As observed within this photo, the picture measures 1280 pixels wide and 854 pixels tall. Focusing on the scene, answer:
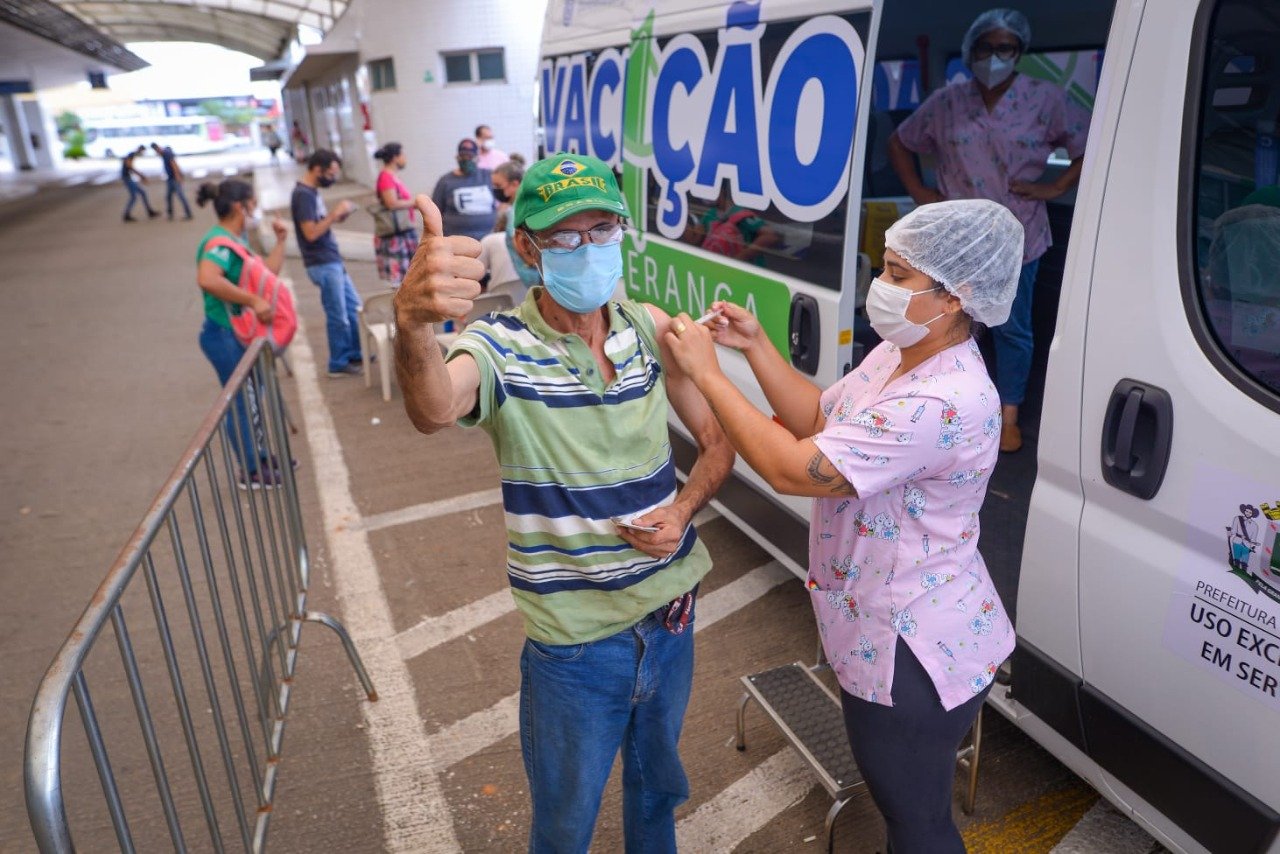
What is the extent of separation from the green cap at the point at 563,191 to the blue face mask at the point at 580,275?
0.07 metres

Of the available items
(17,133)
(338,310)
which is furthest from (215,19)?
(338,310)

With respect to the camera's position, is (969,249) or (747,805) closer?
(969,249)

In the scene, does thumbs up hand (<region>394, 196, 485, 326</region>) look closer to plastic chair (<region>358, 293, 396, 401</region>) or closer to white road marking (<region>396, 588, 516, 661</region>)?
white road marking (<region>396, 588, 516, 661</region>)

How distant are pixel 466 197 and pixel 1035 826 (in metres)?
6.71

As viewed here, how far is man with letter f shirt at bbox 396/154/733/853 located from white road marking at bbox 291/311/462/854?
0.82 m

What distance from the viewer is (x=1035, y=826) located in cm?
261

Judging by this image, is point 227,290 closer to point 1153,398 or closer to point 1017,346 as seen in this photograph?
point 1017,346

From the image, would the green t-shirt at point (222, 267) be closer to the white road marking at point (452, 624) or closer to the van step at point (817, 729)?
the white road marking at point (452, 624)

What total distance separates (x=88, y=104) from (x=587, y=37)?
102 m

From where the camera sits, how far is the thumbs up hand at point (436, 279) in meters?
1.42

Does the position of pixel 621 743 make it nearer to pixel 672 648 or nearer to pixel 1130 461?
pixel 672 648

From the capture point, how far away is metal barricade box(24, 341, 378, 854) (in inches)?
58.4

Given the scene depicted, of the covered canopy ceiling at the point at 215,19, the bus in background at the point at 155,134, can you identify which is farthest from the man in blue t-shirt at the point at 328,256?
the bus in background at the point at 155,134

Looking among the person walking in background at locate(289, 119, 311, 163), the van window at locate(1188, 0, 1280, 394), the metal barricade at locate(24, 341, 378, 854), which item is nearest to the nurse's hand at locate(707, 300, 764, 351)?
the van window at locate(1188, 0, 1280, 394)
